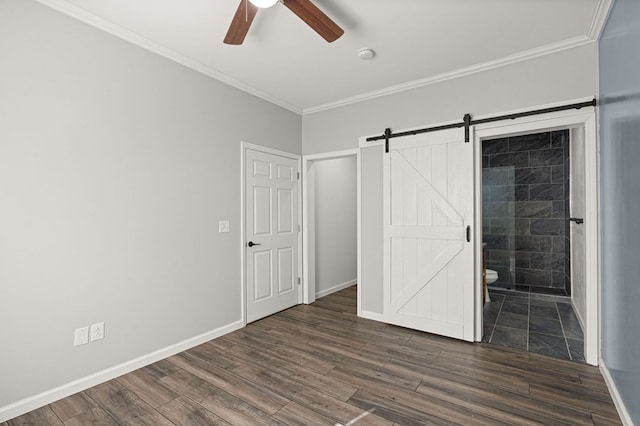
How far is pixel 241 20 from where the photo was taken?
194 centimetres

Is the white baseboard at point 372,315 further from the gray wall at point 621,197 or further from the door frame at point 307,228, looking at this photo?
the gray wall at point 621,197

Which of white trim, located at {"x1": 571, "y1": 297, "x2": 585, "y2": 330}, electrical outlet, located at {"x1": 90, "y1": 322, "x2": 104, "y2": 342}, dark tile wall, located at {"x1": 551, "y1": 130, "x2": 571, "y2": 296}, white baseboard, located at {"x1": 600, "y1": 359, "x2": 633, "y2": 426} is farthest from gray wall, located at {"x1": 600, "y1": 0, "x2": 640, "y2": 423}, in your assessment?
electrical outlet, located at {"x1": 90, "y1": 322, "x2": 104, "y2": 342}

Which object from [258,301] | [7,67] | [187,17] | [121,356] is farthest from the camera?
[258,301]

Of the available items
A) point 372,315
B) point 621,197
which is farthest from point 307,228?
point 621,197

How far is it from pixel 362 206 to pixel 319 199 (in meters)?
1.13

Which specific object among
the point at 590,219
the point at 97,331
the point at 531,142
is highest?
the point at 531,142

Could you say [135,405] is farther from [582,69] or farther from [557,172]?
[557,172]

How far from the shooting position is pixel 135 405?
214 cm

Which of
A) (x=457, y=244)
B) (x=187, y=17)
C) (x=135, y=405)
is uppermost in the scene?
(x=187, y=17)

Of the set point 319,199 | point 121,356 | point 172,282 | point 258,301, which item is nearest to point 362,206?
point 319,199

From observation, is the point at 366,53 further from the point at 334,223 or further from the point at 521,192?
the point at 521,192

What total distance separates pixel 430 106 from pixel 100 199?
10.4 ft

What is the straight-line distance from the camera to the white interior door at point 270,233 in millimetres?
3689

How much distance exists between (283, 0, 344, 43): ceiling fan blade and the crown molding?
1530mm
